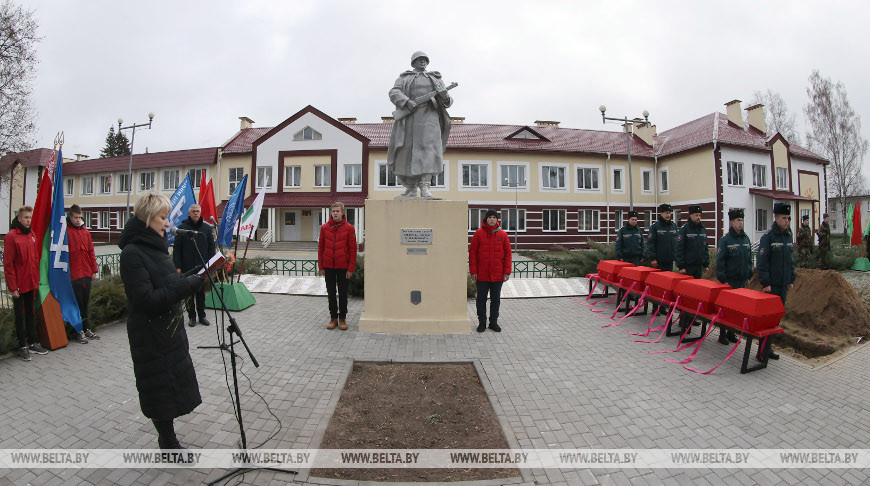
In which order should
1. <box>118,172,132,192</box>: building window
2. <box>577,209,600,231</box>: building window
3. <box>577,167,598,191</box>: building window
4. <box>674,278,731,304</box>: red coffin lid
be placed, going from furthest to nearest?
<box>118,172,132,192</box>: building window, <box>577,167,598,191</box>: building window, <box>577,209,600,231</box>: building window, <box>674,278,731,304</box>: red coffin lid

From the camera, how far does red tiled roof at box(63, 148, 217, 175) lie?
95.8ft

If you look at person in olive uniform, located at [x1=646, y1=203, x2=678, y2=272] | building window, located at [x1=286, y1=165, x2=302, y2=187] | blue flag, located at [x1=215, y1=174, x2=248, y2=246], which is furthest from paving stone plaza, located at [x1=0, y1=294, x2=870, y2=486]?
building window, located at [x1=286, y1=165, x2=302, y2=187]

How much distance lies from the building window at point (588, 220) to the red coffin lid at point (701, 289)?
74.7 feet

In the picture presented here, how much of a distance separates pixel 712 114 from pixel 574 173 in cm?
1054

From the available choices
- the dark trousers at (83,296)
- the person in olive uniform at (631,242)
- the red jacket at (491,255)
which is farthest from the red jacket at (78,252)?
the person in olive uniform at (631,242)

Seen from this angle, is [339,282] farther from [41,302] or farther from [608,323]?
[608,323]

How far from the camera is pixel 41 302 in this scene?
200 inches

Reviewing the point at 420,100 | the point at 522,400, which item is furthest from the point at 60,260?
the point at 522,400

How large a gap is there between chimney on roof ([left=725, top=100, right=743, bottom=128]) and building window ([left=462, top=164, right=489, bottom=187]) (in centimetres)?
1718

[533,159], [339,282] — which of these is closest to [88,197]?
[533,159]

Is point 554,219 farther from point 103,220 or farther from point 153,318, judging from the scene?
point 103,220

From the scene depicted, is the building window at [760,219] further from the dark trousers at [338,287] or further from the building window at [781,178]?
A: the dark trousers at [338,287]

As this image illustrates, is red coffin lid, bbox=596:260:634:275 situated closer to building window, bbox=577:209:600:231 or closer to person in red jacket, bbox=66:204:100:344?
person in red jacket, bbox=66:204:100:344

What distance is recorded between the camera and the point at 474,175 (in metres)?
26.8
